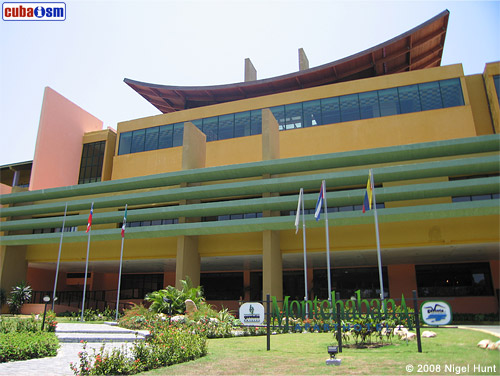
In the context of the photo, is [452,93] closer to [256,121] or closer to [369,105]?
[369,105]

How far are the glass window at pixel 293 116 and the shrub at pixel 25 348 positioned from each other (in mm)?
23655

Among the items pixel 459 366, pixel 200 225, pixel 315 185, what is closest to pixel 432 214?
pixel 315 185

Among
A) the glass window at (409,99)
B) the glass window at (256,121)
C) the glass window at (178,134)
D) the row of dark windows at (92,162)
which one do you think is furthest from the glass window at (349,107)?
the row of dark windows at (92,162)

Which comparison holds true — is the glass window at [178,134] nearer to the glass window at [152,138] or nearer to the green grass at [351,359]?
the glass window at [152,138]

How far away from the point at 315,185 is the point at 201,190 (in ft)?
25.2

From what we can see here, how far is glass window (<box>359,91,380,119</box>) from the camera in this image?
30703 millimetres

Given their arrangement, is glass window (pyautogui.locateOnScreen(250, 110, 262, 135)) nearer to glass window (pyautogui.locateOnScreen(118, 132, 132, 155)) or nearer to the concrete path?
glass window (pyautogui.locateOnScreen(118, 132, 132, 155))

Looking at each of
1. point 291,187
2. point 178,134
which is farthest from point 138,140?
point 291,187

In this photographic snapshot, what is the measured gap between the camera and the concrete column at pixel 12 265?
3444 cm

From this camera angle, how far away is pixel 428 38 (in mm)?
37031

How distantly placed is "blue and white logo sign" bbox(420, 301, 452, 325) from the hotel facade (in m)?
14.0

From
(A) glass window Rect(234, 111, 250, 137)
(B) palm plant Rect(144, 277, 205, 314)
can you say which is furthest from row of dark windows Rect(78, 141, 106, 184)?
(B) palm plant Rect(144, 277, 205, 314)

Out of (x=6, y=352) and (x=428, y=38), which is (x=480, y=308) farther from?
(x=6, y=352)

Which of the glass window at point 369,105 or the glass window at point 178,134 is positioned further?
the glass window at point 178,134
